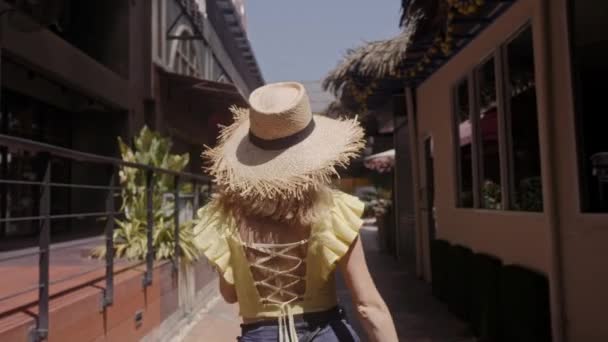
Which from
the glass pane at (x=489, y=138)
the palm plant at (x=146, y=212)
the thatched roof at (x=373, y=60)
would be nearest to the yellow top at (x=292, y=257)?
the palm plant at (x=146, y=212)

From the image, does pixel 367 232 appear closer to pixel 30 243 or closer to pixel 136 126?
pixel 136 126

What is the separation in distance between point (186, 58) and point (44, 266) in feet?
41.9

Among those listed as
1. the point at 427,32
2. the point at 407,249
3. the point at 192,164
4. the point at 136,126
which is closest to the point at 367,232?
the point at 192,164

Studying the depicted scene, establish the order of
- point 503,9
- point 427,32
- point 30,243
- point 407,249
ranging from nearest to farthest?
1. point 503,9
2. point 427,32
3. point 30,243
4. point 407,249

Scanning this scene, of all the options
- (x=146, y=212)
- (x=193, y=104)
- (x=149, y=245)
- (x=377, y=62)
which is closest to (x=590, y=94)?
(x=149, y=245)

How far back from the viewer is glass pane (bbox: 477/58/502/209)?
5805 mm

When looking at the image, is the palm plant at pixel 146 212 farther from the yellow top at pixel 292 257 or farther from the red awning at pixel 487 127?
the yellow top at pixel 292 257

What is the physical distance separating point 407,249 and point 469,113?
4688 mm

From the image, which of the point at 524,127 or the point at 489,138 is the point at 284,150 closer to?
the point at 524,127

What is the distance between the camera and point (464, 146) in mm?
7012

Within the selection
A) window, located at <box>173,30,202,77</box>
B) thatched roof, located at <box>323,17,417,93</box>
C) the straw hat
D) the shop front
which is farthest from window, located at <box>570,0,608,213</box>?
window, located at <box>173,30,202,77</box>

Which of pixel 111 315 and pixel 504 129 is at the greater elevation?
pixel 504 129

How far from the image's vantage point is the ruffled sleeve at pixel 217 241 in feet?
6.65

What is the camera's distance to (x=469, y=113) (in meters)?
6.71
